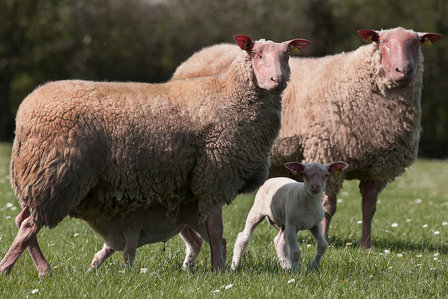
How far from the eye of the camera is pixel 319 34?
2223 cm

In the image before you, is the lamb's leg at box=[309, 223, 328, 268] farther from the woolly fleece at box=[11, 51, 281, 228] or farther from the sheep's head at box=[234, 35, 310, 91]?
the sheep's head at box=[234, 35, 310, 91]

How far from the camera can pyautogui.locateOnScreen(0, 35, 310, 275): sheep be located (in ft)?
15.2

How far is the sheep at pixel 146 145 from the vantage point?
462 cm

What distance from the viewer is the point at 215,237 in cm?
519

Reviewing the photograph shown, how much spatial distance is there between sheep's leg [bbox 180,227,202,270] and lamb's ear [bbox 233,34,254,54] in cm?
159

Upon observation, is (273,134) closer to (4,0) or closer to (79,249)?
(79,249)

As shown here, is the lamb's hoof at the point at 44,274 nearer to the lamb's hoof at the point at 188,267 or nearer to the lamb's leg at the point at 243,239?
the lamb's hoof at the point at 188,267

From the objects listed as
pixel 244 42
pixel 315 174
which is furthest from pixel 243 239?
pixel 244 42

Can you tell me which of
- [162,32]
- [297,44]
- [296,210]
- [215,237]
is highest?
[297,44]

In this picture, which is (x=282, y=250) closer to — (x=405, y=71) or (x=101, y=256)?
(x=101, y=256)

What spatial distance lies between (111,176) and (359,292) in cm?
188

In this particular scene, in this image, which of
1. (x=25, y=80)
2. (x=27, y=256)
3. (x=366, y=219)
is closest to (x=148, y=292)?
(x=27, y=256)

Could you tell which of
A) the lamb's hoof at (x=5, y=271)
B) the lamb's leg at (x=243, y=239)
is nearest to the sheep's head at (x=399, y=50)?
the lamb's leg at (x=243, y=239)

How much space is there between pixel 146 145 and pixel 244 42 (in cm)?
113
